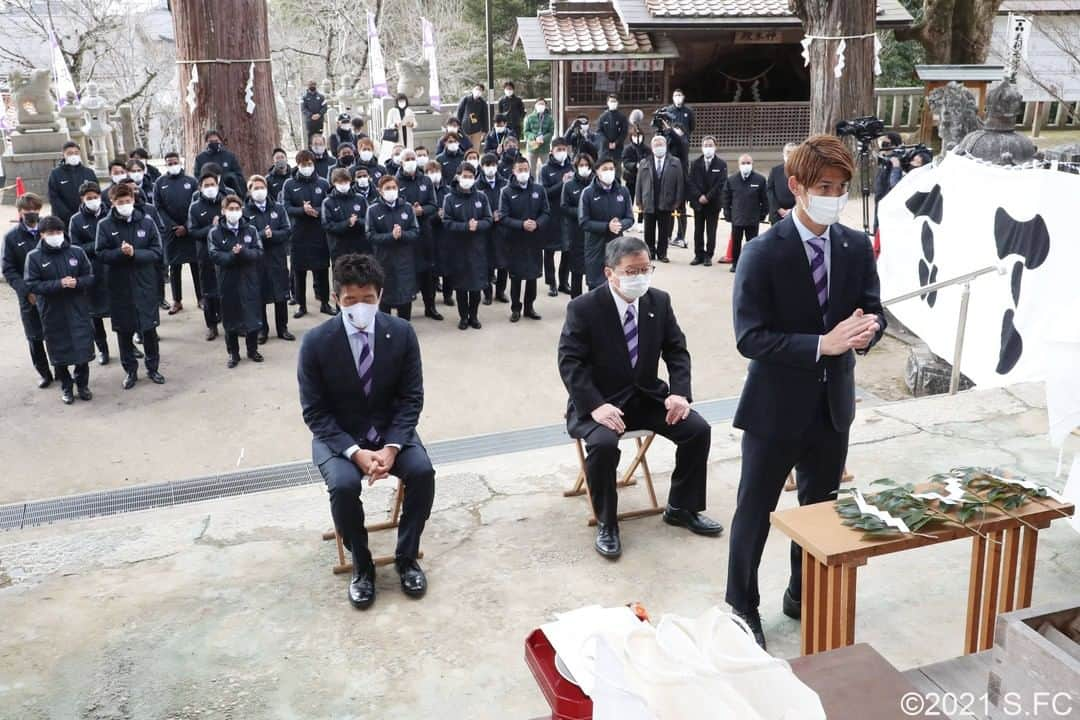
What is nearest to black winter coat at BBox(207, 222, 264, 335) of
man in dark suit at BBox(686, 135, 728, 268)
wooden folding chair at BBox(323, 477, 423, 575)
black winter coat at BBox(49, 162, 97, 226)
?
black winter coat at BBox(49, 162, 97, 226)

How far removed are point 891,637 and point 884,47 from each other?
2297cm

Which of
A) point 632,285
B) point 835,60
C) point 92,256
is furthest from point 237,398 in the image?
point 835,60

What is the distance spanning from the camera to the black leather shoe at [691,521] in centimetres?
482

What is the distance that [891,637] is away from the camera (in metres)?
3.81

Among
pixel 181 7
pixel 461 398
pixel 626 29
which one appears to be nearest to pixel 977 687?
pixel 461 398

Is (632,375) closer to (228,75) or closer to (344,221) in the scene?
(344,221)

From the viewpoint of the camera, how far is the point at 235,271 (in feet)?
29.8

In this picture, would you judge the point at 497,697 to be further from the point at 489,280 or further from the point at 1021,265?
the point at 489,280

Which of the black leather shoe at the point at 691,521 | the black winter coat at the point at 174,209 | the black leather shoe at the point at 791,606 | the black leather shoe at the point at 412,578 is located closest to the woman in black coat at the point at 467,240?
the black winter coat at the point at 174,209

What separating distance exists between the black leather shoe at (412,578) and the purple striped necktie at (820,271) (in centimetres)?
211

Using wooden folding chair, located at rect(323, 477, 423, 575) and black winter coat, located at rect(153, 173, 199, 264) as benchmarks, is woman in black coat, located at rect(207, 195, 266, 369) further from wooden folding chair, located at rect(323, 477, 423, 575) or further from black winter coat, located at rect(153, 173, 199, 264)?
wooden folding chair, located at rect(323, 477, 423, 575)

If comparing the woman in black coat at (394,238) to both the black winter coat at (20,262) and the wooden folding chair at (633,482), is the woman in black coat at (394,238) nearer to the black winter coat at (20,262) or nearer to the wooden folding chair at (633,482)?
the black winter coat at (20,262)

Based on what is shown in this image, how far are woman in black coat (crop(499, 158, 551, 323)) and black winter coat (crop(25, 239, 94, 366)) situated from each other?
4317mm

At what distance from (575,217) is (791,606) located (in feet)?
25.3
